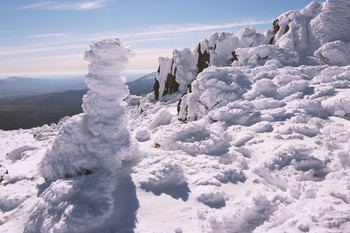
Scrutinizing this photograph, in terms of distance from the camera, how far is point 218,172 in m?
8.00

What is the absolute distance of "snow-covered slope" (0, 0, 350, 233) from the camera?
19.4 feet

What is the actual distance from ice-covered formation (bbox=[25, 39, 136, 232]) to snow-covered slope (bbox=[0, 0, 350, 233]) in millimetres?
43

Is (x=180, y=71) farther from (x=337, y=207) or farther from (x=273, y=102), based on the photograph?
(x=337, y=207)

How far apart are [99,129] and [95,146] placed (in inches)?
28.3

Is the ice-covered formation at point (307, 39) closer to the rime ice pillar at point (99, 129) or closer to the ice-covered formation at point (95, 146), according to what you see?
the rime ice pillar at point (99, 129)

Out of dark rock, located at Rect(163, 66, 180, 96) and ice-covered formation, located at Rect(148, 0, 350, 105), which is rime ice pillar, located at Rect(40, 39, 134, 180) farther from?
dark rock, located at Rect(163, 66, 180, 96)

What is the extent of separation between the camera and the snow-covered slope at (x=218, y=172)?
5914 millimetres

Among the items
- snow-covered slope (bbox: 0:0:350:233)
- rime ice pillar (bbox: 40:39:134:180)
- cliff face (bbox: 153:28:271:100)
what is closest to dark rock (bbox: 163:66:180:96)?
cliff face (bbox: 153:28:271:100)

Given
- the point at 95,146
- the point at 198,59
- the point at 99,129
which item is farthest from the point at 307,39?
the point at 95,146

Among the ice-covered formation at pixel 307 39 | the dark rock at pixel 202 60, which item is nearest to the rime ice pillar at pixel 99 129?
the ice-covered formation at pixel 307 39

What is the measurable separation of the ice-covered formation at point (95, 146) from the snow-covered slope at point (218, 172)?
0.14ft

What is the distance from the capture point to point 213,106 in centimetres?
1478

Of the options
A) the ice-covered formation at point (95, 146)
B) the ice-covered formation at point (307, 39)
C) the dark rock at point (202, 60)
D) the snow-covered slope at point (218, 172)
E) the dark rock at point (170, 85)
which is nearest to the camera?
the snow-covered slope at point (218, 172)

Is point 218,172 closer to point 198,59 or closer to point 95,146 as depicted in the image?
point 95,146
